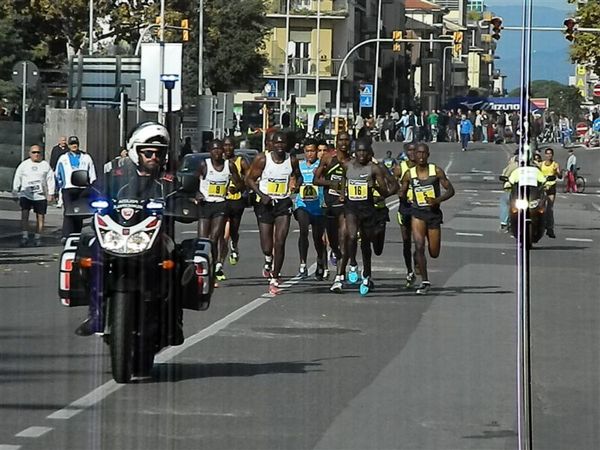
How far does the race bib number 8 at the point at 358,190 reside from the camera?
16531 mm

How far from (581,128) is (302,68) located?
44.3 feet

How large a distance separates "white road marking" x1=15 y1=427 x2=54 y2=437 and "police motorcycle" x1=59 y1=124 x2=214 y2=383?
148 cm

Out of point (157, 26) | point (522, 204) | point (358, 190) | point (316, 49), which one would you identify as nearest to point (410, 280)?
point (358, 190)

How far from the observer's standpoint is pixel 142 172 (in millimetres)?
9969

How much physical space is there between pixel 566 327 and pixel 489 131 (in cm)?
5468

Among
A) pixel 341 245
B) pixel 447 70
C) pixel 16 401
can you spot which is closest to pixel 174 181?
pixel 16 401

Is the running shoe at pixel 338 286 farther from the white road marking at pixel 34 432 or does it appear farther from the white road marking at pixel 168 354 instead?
the white road marking at pixel 34 432

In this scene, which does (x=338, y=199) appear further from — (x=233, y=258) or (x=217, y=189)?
(x=233, y=258)

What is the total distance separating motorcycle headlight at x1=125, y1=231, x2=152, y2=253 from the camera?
9602mm

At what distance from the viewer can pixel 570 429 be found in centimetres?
870

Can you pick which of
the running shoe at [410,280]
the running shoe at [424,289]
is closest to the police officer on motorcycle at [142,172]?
the running shoe at [424,289]

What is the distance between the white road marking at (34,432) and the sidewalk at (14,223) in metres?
15.2

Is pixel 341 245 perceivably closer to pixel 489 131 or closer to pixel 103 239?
pixel 103 239

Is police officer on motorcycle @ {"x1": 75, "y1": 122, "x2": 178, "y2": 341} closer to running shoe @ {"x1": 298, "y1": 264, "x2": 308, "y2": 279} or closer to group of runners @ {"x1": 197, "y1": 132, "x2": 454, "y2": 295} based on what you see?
group of runners @ {"x1": 197, "y1": 132, "x2": 454, "y2": 295}
